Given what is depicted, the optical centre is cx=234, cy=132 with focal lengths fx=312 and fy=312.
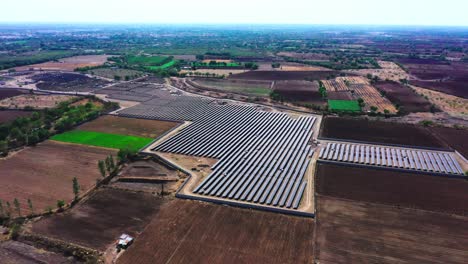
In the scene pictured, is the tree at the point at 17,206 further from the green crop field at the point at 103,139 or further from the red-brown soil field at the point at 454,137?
the red-brown soil field at the point at 454,137

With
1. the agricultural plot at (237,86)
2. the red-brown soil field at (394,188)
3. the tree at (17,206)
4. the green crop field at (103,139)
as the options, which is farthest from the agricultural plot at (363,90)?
the tree at (17,206)

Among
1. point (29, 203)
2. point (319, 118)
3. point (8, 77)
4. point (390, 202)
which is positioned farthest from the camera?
point (8, 77)

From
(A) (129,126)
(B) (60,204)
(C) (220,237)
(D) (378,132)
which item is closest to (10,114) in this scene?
(A) (129,126)

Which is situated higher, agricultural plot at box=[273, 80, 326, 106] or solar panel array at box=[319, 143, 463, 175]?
agricultural plot at box=[273, 80, 326, 106]

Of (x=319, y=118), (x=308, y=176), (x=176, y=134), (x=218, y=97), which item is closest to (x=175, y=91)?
(x=218, y=97)

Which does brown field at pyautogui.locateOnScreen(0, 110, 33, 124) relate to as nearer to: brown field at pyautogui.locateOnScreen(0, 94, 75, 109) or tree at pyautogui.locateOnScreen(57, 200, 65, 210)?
brown field at pyautogui.locateOnScreen(0, 94, 75, 109)

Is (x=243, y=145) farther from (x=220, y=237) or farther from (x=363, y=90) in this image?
(x=363, y=90)

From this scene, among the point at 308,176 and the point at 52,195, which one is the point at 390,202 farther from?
the point at 52,195

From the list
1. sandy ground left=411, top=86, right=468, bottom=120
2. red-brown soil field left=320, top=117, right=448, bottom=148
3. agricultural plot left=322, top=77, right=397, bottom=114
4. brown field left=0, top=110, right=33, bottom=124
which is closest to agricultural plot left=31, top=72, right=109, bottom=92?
brown field left=0, top=110, right=33, bottom=124
